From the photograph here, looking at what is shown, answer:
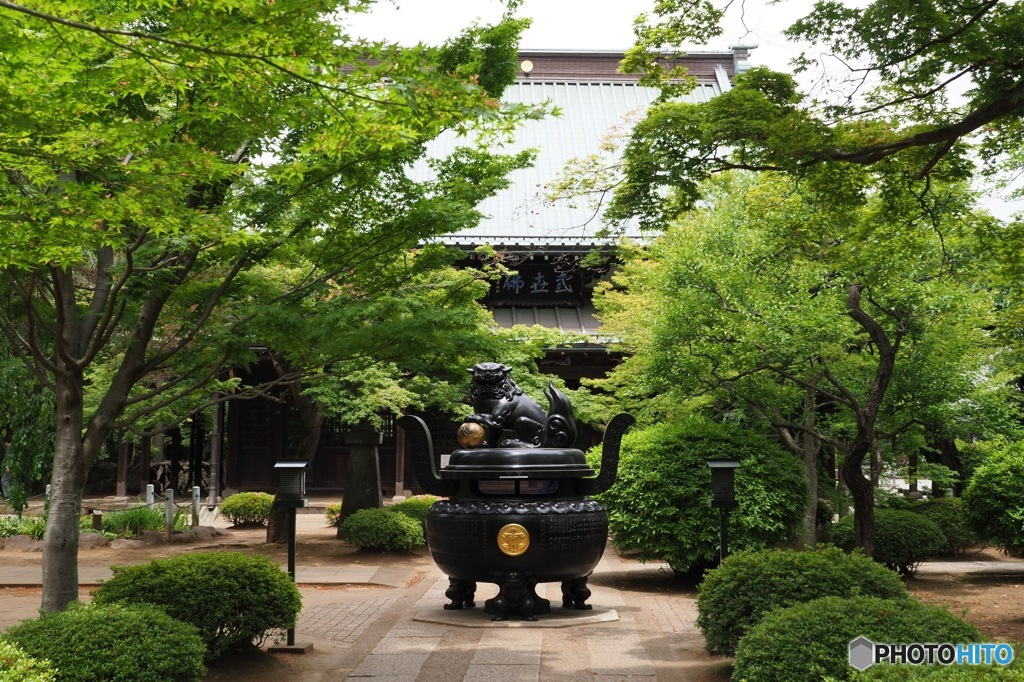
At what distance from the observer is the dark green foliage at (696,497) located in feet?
40.4

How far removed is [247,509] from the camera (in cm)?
2070

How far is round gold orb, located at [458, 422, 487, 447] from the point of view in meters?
10.2

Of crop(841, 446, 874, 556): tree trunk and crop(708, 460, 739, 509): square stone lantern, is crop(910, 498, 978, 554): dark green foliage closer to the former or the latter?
crop(841, 446, 874, 556): tree trunk

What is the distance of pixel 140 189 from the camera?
598 cm

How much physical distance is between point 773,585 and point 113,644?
185 inches

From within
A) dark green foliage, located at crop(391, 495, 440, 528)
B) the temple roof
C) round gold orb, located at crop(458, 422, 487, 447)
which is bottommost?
dark green foliage, located at crop(391, 495, 440, 528)

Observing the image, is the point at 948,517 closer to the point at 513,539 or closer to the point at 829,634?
the point at 513,539

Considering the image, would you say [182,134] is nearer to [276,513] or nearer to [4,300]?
[4,300]

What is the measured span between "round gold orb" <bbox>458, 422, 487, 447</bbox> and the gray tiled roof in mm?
11448

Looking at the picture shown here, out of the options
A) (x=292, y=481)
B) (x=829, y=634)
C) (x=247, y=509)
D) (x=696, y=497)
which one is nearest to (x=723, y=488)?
(x=696, y=497)

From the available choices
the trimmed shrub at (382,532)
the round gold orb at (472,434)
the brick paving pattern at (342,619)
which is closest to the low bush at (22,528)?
the trimmed shrub at (382,532)

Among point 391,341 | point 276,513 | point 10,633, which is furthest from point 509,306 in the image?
point 10,633

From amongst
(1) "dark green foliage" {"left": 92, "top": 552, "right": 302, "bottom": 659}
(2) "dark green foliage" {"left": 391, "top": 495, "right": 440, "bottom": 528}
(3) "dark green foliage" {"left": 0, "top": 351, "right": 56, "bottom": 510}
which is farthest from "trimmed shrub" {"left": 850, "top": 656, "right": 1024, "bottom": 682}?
(2) "dark green foliage" {"left": 391, "top": 495, "right": 440, "bottom": 528}

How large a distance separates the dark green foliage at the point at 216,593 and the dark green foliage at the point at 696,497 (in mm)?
5862
